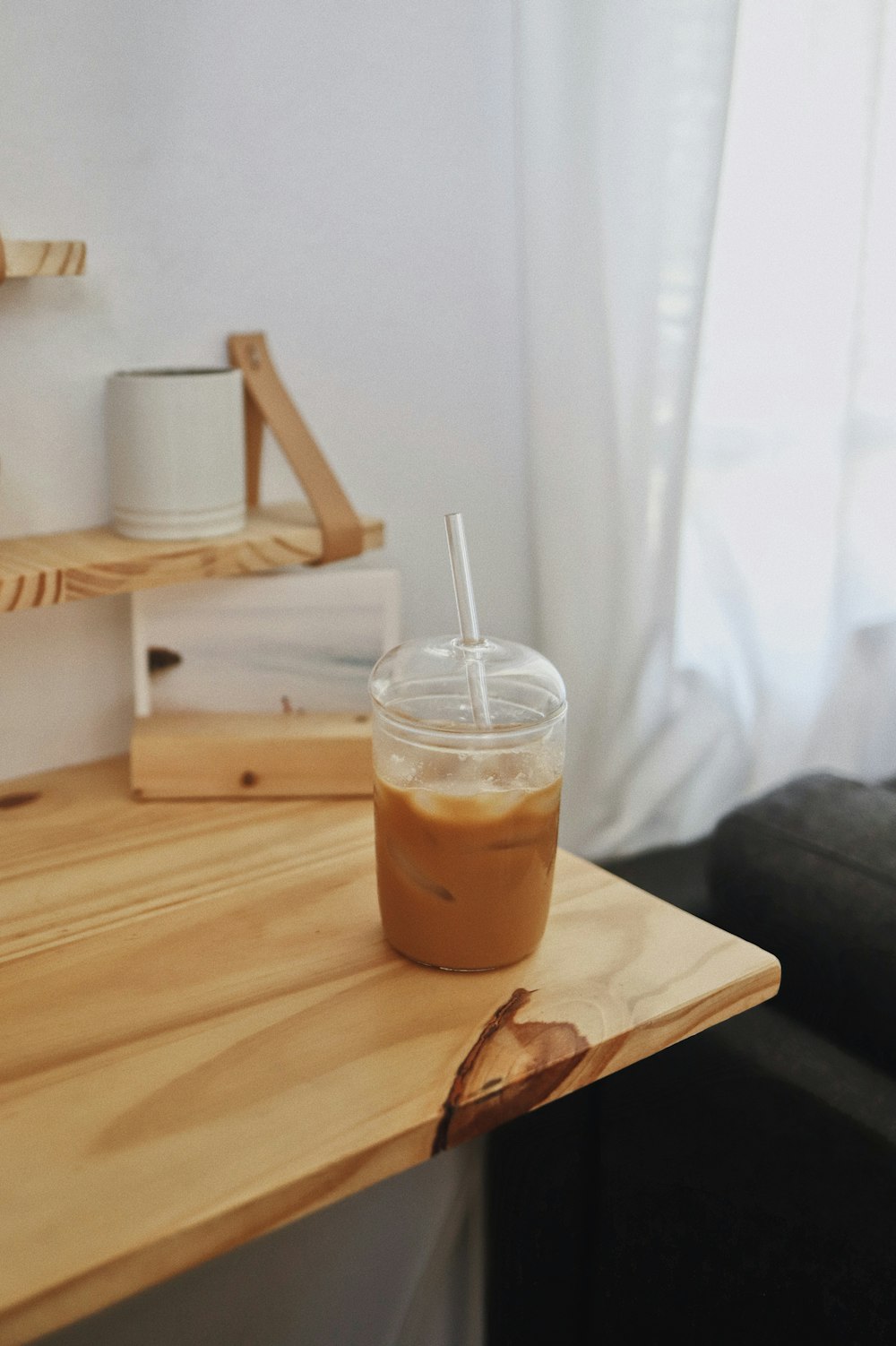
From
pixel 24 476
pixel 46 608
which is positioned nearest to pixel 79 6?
pixel 24 476

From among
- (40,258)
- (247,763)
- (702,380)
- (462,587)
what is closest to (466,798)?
(462,587)

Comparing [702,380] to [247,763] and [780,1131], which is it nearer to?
[247,763]

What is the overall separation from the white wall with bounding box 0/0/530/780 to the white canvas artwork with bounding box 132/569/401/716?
0.20 feet

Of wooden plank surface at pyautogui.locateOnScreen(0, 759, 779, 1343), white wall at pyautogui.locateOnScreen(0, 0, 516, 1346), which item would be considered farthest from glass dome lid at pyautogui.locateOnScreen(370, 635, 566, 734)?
white wall at pyautogui.locateOnScreen(0, 0, 516, 1346)

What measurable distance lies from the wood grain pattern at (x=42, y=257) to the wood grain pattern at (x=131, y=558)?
0.20 m

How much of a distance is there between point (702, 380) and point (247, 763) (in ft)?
2.18

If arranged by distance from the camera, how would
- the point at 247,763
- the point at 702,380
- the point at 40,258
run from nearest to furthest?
the point at 40,258, the point at 247,763, the point at 702,380

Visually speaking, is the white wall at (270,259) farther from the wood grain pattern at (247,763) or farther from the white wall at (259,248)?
the wood grain pattern at (247,763)

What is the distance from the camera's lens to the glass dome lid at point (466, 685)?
74 centimetres

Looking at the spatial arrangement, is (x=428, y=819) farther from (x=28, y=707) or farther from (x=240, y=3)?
(x=240, y=3)

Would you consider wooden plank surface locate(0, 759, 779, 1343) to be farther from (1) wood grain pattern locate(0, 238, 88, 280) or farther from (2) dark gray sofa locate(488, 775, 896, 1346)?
(1) wood grain pattern locate(0, 238, 88, 280)

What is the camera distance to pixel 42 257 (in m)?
0.86

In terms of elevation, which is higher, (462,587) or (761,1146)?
(462,587)

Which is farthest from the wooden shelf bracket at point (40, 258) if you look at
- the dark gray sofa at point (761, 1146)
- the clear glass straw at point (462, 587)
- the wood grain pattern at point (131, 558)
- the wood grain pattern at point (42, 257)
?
the dark gray sofa at point (761, 1146)
